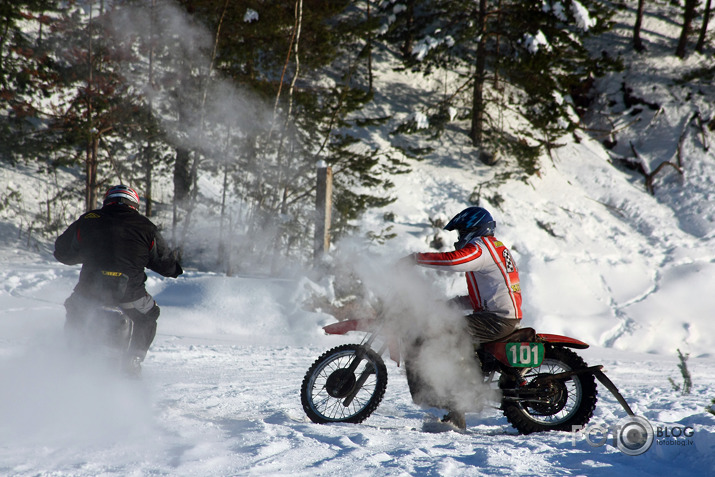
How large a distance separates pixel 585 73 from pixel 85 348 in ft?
51.3

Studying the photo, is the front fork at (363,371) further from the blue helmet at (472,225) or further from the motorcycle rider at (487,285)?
the blue helmet at (472,225)

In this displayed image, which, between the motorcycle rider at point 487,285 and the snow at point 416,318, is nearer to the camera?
the snow at point 416,318

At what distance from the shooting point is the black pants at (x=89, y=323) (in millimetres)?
3832

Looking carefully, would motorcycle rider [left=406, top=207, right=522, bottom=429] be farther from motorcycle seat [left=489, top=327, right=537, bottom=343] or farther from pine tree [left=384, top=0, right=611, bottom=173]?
pine tree [left=384, top=0, right=611, bottom=173]

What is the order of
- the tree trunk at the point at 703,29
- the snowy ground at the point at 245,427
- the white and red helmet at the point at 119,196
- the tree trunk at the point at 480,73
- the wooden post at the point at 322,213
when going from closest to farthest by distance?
the snowy ground at the point at 245,427
the white and red helmet at the point at 119,196
the wooden post at the point at 322,213
the tree trunk at the point at 480,73
the tree trunk at the point at 703,29

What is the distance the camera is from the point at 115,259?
3883 mm

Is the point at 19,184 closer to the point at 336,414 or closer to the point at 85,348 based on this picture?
the point at 85,348

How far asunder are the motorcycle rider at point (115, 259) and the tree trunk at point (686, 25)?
22.6 m

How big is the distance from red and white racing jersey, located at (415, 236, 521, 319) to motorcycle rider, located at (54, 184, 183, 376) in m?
2.20

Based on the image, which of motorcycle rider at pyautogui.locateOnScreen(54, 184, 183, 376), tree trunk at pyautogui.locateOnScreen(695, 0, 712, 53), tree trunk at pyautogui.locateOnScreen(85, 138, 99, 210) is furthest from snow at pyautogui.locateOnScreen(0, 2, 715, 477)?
tree trunk at pyautogui.locateOnScreen(85, 138, 99, 210)

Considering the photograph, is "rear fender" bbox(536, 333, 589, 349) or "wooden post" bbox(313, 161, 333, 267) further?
"wooden post" bbox(313, 161, 333, 267)

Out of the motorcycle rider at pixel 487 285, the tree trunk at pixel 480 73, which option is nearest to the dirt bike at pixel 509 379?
the motorcycle rider at pixel 487 285

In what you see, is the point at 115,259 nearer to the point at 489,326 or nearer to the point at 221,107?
the point at 489,326

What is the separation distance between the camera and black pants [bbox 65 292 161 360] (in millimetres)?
3832
